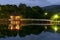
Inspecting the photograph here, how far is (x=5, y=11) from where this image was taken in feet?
39.0

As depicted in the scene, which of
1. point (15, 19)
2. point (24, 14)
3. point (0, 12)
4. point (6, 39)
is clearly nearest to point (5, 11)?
point (0, 12)

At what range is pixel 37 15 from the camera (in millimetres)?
11492

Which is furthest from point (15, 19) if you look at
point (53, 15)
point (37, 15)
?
point (37, 15)

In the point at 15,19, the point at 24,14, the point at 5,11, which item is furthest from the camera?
the point at 5,11

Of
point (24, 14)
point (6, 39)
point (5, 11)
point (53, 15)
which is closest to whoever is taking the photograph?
point (6, 39)

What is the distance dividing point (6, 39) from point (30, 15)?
23.3 ft

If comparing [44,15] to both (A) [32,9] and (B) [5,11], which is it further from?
(B) [5,11]

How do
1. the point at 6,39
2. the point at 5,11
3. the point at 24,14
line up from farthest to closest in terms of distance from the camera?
the point at 5,11, the point at 24,14, the point at 6,39

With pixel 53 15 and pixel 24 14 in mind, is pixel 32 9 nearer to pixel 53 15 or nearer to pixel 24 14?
pixel 24 14

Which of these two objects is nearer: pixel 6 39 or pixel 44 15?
pixel 6 39

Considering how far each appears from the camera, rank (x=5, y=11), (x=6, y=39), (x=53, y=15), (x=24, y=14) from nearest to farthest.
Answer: (x=6, y=39) < (x=53, y=15) < (x=24, y=14) < (x=5, y=11)

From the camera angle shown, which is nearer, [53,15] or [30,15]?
[53,15]

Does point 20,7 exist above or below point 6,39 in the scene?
above

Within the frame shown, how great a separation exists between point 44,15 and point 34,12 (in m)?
0.82
